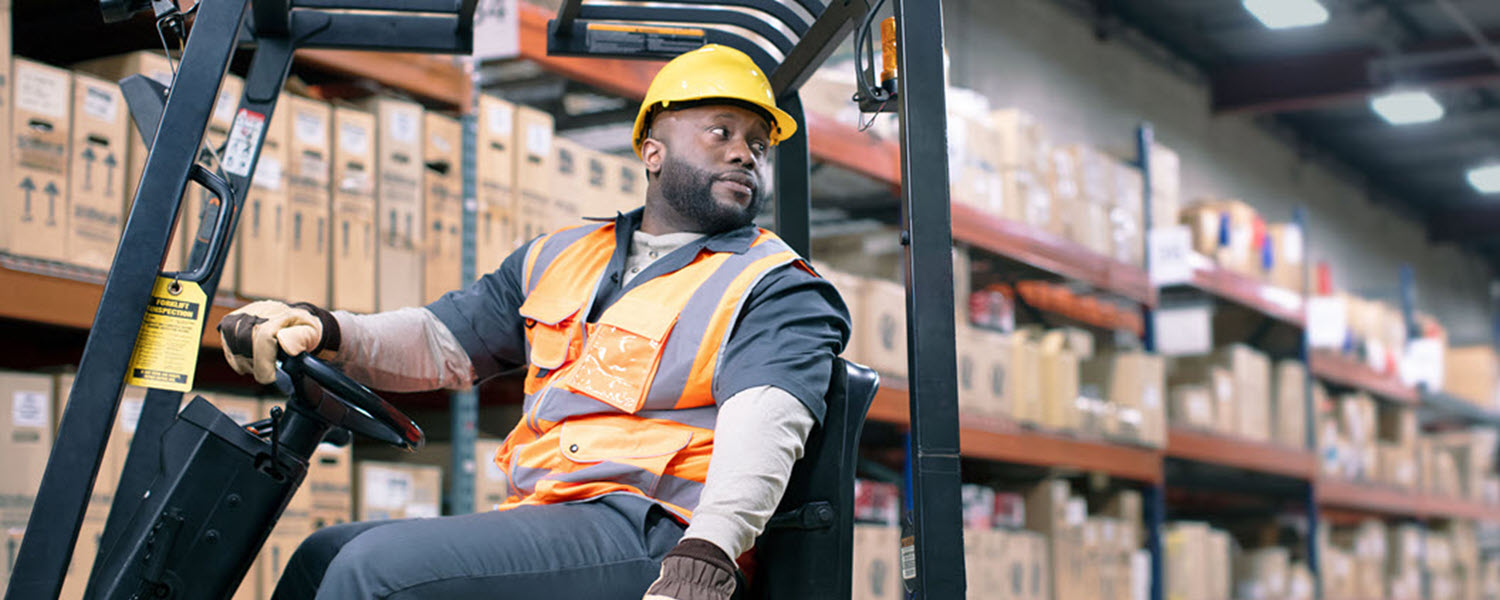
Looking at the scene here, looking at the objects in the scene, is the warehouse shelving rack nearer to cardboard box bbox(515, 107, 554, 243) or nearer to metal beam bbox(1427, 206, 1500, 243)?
cardboard box bbox(515, 107, 554, 243)

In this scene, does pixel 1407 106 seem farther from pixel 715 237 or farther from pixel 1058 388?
pixel 715 237

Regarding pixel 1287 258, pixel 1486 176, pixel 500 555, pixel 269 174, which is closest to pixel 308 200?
pixel 269 174

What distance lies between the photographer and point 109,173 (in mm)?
3549

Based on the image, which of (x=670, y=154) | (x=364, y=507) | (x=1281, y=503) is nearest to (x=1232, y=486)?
(x=1281, y=503)

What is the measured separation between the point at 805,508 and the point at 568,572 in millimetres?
422

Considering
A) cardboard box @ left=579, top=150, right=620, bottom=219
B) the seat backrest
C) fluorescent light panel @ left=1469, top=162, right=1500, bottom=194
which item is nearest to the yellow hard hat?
the seat backrest

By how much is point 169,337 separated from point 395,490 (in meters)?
2.04

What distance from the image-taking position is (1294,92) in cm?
1188

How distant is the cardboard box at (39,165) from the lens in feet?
10.9

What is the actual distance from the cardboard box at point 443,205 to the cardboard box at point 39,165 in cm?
108

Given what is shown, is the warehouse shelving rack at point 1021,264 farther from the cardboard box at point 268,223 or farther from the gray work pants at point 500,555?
the gray work pants at point 500,555

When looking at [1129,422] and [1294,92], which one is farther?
[1294,92]

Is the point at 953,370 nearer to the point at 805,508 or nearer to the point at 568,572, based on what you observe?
the point at 805,508

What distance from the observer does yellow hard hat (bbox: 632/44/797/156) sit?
8.67 ft
